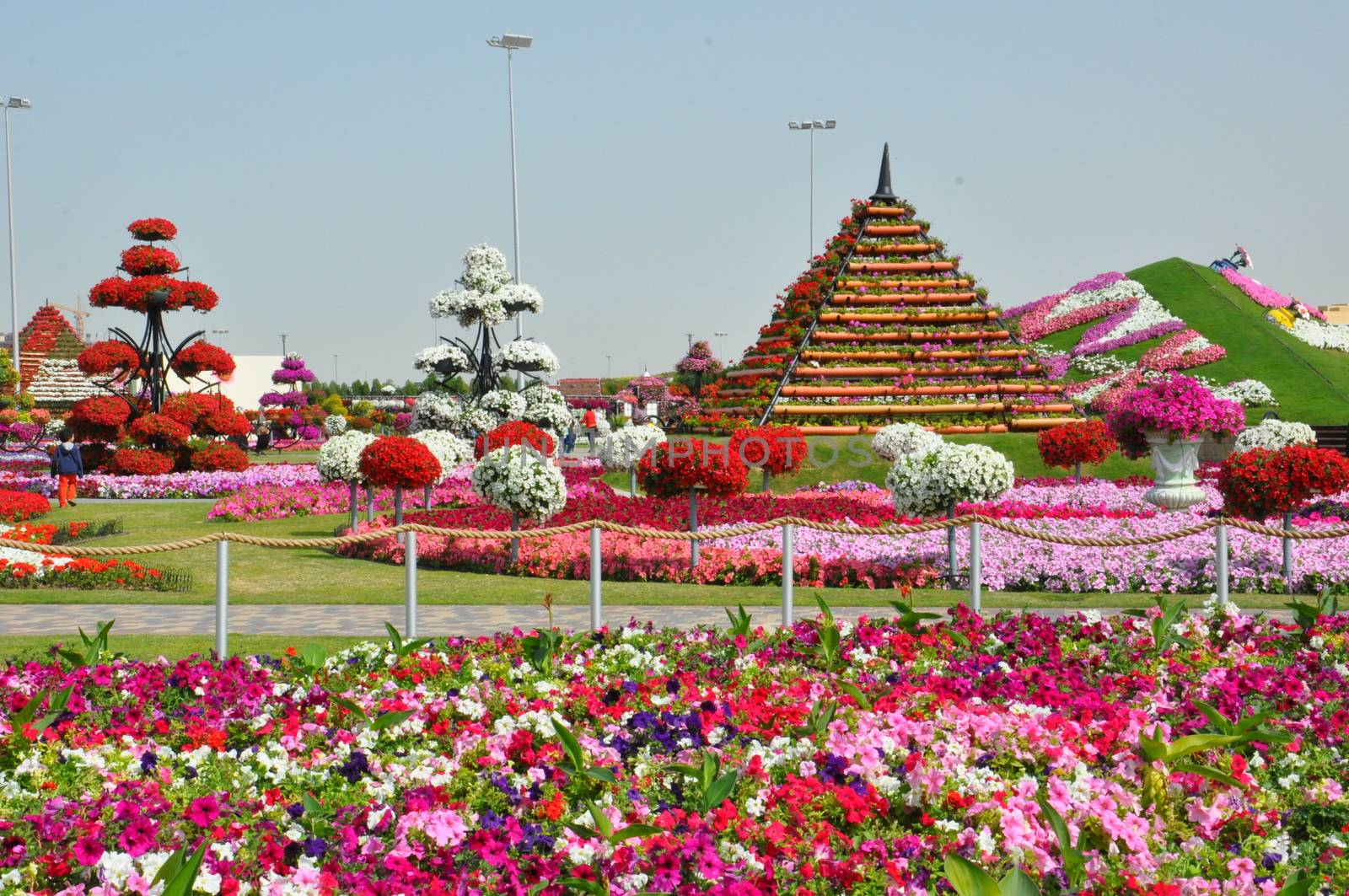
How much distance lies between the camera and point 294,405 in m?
78.8

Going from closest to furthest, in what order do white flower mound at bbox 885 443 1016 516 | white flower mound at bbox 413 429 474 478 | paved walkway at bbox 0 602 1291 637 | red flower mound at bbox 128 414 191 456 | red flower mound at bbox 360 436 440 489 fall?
paved walkway at bbox 0 602 1291 637 < white flower mound at bbox 885 443 1016 516 < red flower mound at bbox 360 436 440 489 < white flower mound at bbox 413 429 474 478 < red flower mound at bbox 128 414 191 456

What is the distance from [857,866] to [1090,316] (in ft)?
183

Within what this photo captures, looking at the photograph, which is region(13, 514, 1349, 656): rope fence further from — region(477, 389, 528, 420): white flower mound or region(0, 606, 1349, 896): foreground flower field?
region(477, 389, 528, 420): white flower mound

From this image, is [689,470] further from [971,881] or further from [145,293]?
[145,293]

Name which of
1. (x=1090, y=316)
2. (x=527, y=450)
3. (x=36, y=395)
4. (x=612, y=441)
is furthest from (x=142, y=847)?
(x=36, y=395)

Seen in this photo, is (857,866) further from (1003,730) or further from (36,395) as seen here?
(36,395)

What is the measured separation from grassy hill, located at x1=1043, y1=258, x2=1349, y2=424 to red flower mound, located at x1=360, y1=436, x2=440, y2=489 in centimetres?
2916

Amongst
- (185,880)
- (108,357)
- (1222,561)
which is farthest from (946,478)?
(108,357)

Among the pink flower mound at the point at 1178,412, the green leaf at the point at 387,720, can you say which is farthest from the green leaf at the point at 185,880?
the pink flower mound at the point at 1178,412

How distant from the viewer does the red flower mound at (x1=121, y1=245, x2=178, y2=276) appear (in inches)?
1315

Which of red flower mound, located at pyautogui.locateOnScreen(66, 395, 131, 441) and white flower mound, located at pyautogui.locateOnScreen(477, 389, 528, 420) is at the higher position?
white flower mound, located at pyautogui.locateOnScreen(477, 389, 528, 420)

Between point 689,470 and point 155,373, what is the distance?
2141 cm

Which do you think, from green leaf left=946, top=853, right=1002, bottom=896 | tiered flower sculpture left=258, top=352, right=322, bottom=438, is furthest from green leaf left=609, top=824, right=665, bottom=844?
tiered flower sculpture left=258, top=352, right=322, bottom=438

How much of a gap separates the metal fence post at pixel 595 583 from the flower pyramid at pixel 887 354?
81.0ft
